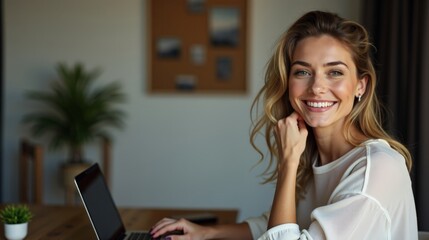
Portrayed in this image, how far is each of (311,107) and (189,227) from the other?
0.61m

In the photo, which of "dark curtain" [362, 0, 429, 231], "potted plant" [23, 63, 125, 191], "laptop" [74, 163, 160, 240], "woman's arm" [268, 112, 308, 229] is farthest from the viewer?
"potted plant" [23, 63, 125, 191]

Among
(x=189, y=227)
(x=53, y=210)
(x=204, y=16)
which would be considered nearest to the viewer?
(x=189, y=227)

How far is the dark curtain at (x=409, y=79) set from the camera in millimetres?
2369

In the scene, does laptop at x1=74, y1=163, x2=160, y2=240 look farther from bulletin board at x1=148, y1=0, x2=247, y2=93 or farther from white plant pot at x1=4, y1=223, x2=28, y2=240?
bulletin board at x1=148, y1=0, x2=247, y2=93

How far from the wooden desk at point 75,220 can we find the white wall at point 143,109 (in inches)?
75.7

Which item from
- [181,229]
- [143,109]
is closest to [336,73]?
[181,229]

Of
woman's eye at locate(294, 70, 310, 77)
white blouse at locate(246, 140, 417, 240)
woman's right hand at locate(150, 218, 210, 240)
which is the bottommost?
woman's right hand at locate(150, 218, 210, 240)

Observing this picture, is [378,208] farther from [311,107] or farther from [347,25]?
[347,25]

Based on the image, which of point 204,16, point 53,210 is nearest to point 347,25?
point 53,210

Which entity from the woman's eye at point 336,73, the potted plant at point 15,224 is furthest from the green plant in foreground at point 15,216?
the woman's eye at point 336,73

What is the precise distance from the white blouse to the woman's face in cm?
14

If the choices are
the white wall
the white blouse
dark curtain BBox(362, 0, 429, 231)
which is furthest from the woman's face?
the white wall

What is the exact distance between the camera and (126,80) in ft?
14.0

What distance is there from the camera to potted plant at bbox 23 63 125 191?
4.00 metres
